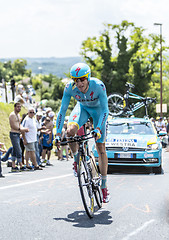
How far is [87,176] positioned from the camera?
6305 millimetres

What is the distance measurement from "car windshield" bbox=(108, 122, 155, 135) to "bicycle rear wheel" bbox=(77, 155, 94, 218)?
686 centimetres

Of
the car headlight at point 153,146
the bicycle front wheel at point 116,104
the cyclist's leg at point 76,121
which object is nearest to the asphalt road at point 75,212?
the cyclist's leg at point 76,121

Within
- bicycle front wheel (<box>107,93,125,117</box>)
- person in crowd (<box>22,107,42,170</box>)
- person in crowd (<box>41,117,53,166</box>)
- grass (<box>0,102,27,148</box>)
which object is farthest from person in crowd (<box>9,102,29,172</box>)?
bicycle front wheel (<box>107,93,125,117</box>)

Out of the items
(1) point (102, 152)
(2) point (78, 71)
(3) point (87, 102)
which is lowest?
(1) point (102, 152)

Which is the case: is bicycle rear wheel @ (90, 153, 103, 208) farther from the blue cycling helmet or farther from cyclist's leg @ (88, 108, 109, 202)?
the blue cycling helmet

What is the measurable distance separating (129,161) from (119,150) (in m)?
0.39

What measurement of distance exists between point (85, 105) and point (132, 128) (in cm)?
651

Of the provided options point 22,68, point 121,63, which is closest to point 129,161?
point 121,63

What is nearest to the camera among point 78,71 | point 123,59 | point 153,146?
point 78,71

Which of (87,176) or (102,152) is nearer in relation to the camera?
(87,176)

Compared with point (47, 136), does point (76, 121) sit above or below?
above

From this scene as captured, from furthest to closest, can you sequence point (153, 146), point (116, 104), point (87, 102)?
point (116, 104)
point (153, 146)
point (87, 102)

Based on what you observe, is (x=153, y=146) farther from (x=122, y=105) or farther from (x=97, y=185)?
(x=122, y=105)

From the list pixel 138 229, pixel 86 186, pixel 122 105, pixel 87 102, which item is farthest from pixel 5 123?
pixel 138 229
